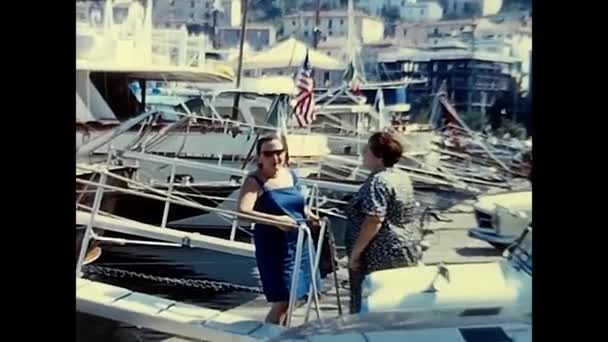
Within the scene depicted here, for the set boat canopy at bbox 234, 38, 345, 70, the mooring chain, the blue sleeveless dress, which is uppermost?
boat canopy at bbox 234, 38, 345, 70

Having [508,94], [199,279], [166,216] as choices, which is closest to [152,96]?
[166,216]

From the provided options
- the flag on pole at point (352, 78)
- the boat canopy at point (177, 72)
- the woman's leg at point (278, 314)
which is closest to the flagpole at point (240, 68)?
the boat canopy at point (177, 72)

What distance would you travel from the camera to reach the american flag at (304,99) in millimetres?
1182

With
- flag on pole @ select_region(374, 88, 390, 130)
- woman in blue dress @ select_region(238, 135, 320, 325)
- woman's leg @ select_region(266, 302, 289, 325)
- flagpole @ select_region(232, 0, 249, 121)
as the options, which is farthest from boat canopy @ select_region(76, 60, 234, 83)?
woman's leg @ select_region(266, 302, 289, 325)

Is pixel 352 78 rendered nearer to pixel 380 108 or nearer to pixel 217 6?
pixel 380 108

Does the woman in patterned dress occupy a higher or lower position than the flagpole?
lower

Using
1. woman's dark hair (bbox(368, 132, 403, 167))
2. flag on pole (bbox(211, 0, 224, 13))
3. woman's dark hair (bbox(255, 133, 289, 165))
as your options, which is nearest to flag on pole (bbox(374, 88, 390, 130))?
woman's dark hair (bbox(368, 132, 403, 167))

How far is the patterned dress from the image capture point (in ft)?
3.99

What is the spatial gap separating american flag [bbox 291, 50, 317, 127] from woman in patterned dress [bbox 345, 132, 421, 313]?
0.33 feet

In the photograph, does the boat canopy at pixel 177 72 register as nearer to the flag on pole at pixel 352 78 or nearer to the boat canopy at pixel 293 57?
the boat canopy at pixel 293 57

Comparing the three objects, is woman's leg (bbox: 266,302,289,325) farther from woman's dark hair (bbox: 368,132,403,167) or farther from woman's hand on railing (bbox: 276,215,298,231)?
woman's dark hair (bbox: 368,132,403,167)

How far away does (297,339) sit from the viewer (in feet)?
3.78

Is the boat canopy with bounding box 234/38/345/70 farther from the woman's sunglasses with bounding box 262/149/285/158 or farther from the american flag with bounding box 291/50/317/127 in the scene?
the woman's sunglasses with bounding box 262/149/285/158
